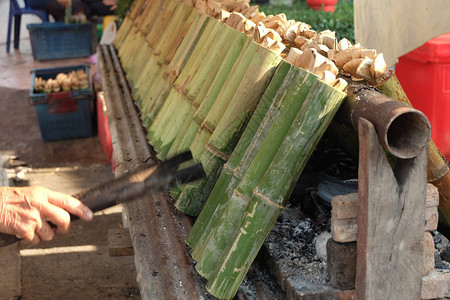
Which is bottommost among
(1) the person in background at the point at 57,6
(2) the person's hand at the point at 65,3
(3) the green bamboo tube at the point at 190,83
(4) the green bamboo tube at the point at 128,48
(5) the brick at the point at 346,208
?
(1) the person in background at the point at 57,6

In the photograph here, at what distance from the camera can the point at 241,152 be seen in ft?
6.10

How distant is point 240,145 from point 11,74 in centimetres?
920

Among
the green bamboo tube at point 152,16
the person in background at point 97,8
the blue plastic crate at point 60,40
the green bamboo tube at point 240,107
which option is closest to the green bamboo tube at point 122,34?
the green bamboo tube at point 152,16

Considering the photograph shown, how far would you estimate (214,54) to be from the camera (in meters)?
2.52

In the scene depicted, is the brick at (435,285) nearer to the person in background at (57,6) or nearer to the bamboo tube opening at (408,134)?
the bamboo tube opening at (408,134)

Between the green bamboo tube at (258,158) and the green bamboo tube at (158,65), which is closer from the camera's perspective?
the green bamboo tube at (258,158)

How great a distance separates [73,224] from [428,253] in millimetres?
3861

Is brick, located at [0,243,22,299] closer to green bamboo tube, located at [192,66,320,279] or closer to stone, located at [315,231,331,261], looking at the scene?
green bamboo tube, located at [192,66,320,279]

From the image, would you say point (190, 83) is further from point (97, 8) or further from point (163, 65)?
point (97, 8)

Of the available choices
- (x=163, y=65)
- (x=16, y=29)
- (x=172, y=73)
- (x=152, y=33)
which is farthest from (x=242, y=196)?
(x=16, y=29)

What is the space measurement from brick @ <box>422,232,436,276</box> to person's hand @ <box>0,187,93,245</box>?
1.07 m

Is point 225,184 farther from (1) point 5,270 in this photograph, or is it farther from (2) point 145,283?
(1) point 5,270

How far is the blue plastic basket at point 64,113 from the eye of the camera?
6.72m

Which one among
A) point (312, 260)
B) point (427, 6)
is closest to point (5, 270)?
point (312, 260)
